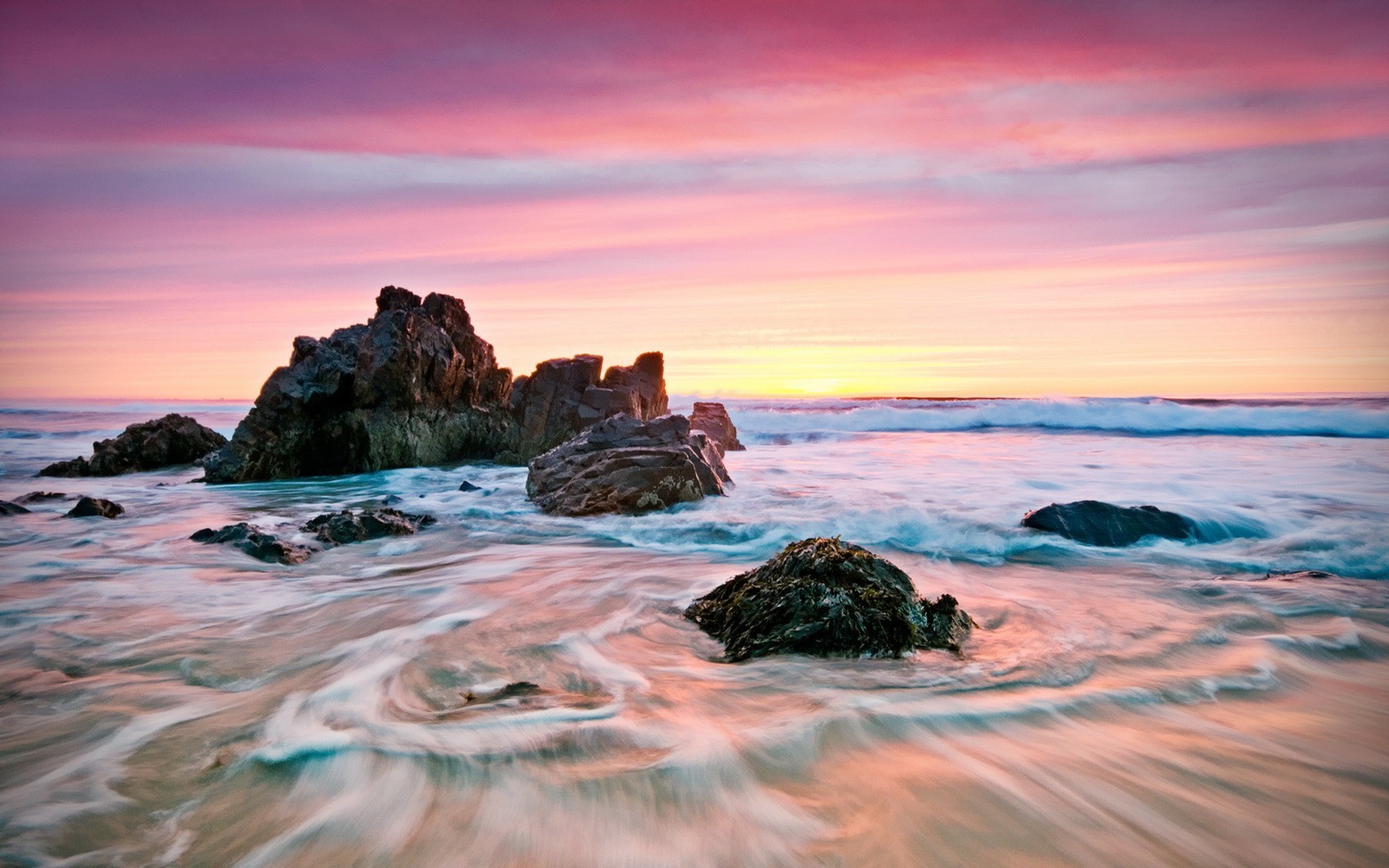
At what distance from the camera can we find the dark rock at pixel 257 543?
6.98m

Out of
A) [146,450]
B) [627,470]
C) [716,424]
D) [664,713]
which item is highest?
[716,424]

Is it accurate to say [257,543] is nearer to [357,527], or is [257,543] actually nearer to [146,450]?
[357,527]

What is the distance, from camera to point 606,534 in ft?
28.5

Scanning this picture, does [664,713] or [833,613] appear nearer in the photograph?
[664,713]

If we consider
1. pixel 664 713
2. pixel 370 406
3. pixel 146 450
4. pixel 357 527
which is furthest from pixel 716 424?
pixel 664 713

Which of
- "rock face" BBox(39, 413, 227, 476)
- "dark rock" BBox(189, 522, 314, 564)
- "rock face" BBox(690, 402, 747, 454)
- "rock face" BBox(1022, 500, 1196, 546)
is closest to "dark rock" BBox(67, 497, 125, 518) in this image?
"dark rock" BBox(189, 522, 314, 564)

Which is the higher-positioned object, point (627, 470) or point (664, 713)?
point (627, 470)

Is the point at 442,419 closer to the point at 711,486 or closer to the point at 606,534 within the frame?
the point at 711,486

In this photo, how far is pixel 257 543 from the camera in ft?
23.9

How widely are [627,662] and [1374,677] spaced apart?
A: 417cm

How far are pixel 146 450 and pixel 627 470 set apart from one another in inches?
566

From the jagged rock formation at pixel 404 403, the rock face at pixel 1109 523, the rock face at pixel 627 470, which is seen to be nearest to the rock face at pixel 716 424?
the jagged rock formation at pixel 404 403

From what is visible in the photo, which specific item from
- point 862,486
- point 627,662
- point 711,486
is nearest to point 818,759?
point 627,662

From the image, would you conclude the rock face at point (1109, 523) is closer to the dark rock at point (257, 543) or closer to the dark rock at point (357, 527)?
the dark rock at point (357, 527)
